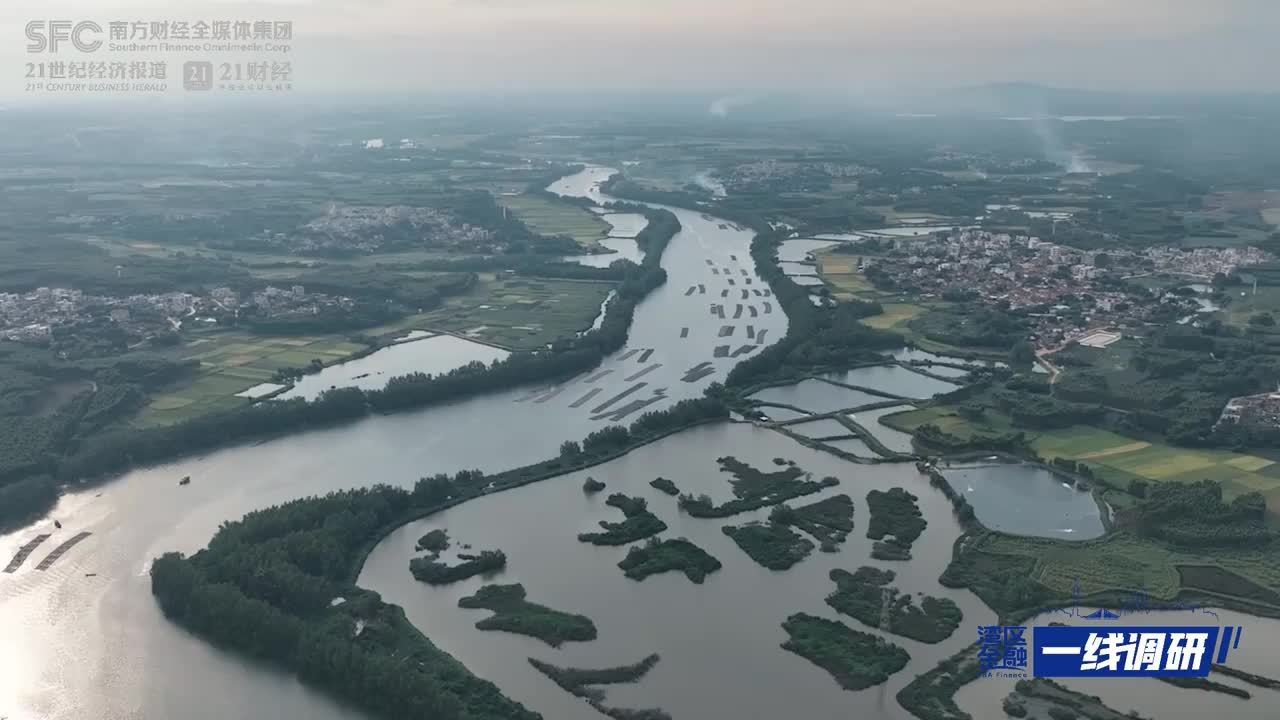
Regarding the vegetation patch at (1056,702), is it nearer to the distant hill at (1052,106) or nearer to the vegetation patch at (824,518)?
the vegetation patch at (824,518)

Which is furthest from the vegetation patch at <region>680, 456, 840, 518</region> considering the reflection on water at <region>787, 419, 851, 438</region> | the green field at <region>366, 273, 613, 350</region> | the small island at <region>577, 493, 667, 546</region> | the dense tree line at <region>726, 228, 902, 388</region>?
the green field at <region>366, 273, 613, 350</region>

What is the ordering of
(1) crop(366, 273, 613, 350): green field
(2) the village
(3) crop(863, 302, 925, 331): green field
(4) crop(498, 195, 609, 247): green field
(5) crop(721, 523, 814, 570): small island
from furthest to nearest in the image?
(4) crop(498, 195, 609, 247): green field < (3) crop(863, 302, 925, 331): green field < (2) the village < (1) crop(366, 273, 613, 350): green field < (5) crop(721, 523, 814, 570): small island

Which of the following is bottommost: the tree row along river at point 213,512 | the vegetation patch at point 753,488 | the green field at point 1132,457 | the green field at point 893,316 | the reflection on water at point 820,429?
the tree row along river at point 213,512

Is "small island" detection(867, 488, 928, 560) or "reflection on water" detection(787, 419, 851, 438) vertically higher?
"reflection on water" detection(787, 419, 851, 438)

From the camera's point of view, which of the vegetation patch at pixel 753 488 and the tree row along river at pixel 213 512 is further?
the vegetation patch at pixel 753 488

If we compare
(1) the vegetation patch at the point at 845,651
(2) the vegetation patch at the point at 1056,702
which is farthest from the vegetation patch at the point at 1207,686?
(1) the vegetation patch at the point at 845,651

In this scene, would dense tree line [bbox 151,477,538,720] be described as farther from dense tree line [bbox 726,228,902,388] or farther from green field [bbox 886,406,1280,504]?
green field [bbox 886,406,1280,504]

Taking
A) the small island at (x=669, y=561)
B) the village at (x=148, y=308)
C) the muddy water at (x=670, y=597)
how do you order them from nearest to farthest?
the muddy water at (x=670, y=597)
the small island at (x=669, y=561)
the village at (x=148, y=308)
